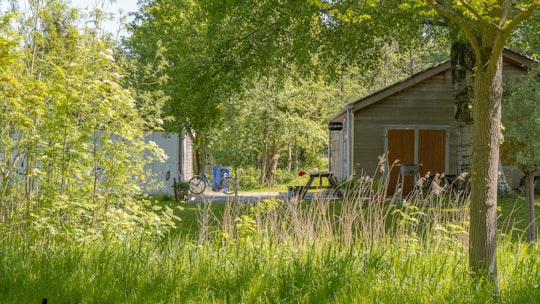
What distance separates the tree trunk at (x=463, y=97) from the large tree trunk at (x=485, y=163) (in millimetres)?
9634

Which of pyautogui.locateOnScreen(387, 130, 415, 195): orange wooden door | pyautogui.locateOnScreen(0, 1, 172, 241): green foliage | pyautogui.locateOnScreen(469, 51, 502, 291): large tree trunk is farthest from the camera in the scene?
pyautogui.locateOnScreen(387, 130, 415, 195): orange wooden door

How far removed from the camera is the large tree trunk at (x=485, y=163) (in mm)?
4055

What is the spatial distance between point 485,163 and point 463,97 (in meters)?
10.3

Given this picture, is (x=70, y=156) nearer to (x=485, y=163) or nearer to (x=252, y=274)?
(x=252, y=274)

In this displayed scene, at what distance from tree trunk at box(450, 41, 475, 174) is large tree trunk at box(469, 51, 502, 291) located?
9634 millimetres

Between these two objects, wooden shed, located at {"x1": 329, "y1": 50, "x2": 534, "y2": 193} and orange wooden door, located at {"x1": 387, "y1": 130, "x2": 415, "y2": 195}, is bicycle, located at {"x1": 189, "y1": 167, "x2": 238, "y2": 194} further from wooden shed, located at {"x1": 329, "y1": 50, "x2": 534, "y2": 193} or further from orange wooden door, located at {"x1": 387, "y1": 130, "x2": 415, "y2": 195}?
orange wooden door, located at {"x1": 387, "y1": 130, "x2": 415, "y2": 195}

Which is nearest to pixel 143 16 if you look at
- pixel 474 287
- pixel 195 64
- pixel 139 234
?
pixel 195 64

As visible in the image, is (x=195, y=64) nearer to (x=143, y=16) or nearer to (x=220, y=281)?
(x=220, y=281)

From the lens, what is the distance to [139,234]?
5.44 meters

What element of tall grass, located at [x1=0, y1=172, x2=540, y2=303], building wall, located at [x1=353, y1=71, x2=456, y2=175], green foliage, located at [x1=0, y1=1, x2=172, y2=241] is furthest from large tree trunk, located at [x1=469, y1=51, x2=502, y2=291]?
building wall, located at [x1=353, y1=71, x2=456, y2=175]

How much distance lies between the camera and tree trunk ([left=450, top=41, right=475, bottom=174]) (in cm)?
1358

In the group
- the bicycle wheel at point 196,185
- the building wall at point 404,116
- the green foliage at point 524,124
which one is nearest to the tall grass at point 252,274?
the green foliage at point 524,124

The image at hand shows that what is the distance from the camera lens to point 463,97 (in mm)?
13828

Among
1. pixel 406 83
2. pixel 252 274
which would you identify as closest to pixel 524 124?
pixel 252 274
